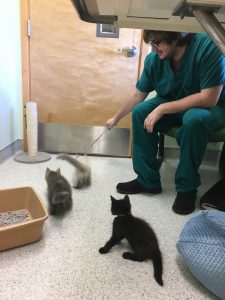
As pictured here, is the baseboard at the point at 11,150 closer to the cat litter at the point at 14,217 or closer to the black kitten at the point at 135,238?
the cat litter at the point at 14,217

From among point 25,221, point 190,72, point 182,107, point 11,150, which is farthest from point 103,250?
point 11,150

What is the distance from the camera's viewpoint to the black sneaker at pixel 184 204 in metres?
1.23

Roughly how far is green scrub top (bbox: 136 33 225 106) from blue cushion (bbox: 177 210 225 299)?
1.93 ft

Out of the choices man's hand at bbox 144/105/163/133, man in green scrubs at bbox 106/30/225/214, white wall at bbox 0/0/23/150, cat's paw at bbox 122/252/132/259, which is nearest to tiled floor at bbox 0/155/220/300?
cat's paw at bbox 122/252/132/259

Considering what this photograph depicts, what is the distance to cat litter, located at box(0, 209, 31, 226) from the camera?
3.45 feet

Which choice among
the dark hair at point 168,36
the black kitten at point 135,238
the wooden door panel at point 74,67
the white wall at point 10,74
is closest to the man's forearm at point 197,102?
the dark hair at point 168,36

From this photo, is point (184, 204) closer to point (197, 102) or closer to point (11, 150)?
point (197, 102)

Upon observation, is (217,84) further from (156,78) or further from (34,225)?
(34,225)

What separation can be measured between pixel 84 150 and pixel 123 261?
4.22 ft

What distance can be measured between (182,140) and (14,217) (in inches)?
30.3

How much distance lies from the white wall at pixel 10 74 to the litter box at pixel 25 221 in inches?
28.9

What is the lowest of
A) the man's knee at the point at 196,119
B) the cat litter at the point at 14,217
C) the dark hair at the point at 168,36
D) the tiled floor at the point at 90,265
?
the tiled floor at the point at 90,265

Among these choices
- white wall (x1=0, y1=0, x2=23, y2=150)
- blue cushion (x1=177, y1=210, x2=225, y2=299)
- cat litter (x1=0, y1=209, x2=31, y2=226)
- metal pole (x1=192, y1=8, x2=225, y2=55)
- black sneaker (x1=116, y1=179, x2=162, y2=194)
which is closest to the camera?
metal pole (x1=192, y1=8, x2=225, y2=55)

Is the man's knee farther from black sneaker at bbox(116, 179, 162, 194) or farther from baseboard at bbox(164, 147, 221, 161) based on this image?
baseboard at bbox(164, 147, 221, 161)
